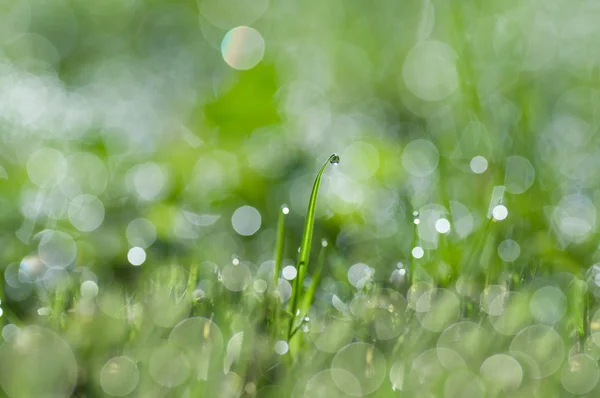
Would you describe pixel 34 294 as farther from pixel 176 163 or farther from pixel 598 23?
pixel 598 23

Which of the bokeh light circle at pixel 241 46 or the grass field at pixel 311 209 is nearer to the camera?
the grass field at pixel 311 209

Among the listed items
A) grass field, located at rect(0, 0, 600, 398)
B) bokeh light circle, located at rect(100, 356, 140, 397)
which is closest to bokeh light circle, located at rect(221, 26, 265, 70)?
grass field, located at rect(0, 0, 600, 398)

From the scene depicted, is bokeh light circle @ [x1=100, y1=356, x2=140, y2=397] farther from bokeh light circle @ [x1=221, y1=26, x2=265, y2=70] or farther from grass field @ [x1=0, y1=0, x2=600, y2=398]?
bokeh light circle @ [x1=221, y1=26, x2=265, y2=70]

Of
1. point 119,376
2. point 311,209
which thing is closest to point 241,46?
point 311,209

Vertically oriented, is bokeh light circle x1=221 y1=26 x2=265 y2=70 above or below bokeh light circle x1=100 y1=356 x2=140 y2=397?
above

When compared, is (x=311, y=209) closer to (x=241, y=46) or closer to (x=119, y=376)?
(x=119, y=376)

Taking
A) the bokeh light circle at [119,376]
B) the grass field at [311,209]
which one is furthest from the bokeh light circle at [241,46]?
the bokeh light circle at [119,376]

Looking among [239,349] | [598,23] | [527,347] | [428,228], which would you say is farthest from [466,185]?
[598,23]

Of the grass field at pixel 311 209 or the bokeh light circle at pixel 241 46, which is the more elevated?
the bokeh light circle at pixel 241 46

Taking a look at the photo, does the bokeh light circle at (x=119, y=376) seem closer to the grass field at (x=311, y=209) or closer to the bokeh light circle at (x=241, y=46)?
the grass field at (x=311, y=209)
